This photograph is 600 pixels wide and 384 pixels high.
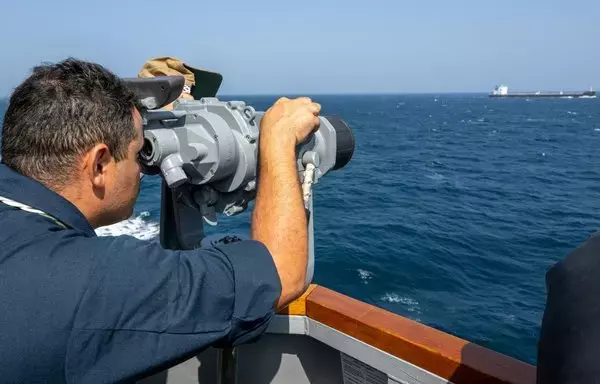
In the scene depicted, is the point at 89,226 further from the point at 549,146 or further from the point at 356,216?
the point at 549,146

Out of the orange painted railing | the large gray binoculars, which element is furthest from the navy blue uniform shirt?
the orange painted railing

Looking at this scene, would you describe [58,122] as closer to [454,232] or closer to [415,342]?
[415,342]

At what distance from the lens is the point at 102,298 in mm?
1063

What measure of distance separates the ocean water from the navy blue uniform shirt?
490 cm

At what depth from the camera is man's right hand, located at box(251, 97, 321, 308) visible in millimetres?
Result: 1371

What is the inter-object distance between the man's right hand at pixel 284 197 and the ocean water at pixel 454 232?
464cm

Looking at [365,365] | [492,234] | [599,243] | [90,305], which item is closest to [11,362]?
[90,305]

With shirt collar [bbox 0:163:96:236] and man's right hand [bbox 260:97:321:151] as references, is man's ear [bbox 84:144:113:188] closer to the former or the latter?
shirt collar [bbox 0:163:96:236]

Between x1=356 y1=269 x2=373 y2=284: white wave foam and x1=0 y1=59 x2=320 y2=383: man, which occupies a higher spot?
x1=0 y1=59 x2=320 y2=383: man

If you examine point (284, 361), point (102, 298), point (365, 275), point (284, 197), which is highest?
point (284, 197)

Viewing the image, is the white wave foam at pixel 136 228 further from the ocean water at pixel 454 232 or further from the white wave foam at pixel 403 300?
the white wave foam at pixel 403 300

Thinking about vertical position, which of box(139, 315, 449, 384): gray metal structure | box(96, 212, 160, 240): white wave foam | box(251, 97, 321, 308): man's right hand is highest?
box(251, 97, 321, 308): man's right hand

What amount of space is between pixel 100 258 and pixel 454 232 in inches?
531

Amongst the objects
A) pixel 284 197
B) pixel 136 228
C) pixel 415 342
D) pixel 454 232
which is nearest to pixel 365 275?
pixel 454 232
